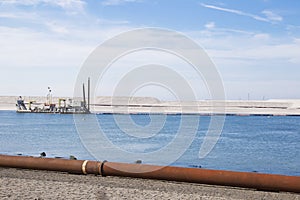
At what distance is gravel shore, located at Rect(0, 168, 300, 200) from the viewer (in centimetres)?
657

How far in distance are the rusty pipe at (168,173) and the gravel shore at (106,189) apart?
0.10m

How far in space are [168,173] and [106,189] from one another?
112cm

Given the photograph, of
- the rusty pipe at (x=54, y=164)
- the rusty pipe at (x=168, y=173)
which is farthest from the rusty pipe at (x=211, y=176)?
the rusty pipe at (x=54, y=164)

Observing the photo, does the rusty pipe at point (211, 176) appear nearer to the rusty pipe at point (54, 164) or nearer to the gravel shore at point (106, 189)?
the gravel shore at point (106, 189)

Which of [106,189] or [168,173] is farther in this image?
[168,173]

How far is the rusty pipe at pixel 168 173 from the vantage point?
6945mm

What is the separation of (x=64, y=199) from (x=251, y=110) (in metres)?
136

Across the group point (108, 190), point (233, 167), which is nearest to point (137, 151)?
point (233, 167)

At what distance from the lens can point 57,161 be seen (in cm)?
840

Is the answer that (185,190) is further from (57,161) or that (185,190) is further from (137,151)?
(137,151)

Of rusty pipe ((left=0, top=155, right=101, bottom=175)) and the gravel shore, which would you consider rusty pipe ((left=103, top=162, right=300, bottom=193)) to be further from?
rusty pipe ((left=0, top=155, right=101, bottom=175))

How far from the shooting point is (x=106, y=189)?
6.99 meters

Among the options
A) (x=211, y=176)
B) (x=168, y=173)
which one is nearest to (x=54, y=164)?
(x=168, y=173)

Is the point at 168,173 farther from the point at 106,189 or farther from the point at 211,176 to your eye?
the point at 106,189
